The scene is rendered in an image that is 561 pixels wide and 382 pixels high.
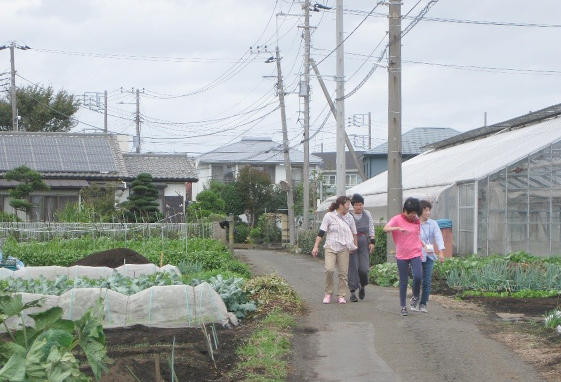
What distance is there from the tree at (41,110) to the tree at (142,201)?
30.5m

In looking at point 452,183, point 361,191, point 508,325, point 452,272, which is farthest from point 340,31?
point 508,325

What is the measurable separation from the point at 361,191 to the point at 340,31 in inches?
375

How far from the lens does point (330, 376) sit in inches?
327

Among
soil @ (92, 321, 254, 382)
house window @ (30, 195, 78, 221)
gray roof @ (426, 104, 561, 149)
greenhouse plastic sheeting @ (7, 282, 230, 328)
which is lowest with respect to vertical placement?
soil @ (92, 321, 254, 382)

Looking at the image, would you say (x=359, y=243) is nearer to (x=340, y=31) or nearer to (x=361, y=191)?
(x=340, y=31)

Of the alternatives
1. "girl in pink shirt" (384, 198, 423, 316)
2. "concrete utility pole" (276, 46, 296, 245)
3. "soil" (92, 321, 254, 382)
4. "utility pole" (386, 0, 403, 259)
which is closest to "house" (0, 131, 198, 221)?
"concrete utility pole" (276, 46, 296, 245)

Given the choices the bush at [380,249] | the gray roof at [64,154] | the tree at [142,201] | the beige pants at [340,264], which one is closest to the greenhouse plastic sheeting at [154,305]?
the beige pants at [340,264]

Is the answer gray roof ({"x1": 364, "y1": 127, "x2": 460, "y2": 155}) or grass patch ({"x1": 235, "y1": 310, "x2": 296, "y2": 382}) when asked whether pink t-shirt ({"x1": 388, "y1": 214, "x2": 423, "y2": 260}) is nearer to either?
grass patch ({"x1": 235, "y1": 310, "x2": 296, "y2": 382})

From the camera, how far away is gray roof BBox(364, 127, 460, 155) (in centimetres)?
5456

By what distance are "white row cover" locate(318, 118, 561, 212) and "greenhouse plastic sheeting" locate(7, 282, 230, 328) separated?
1183cm

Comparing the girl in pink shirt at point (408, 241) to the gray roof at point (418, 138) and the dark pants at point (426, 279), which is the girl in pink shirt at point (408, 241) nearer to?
the dark pants at point (426, 279)

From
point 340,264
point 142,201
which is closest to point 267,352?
point 340,264

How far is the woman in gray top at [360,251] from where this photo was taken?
14.0m

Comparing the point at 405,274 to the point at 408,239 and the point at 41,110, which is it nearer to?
the point at 408,239
